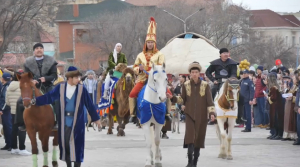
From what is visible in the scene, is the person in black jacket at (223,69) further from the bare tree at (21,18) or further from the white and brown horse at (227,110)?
the bare tree at (21,18)

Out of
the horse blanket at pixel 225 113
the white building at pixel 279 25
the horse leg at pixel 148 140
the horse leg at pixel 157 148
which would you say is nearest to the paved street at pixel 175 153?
the horse leg at pixel 157 148

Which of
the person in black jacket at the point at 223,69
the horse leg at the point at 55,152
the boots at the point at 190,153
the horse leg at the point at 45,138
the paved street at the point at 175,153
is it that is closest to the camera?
the horse leg at the point at 45,138

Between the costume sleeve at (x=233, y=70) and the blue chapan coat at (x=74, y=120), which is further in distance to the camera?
the costume sleeve at (x=233, y=70)

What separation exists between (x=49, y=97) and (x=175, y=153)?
4.87 meters

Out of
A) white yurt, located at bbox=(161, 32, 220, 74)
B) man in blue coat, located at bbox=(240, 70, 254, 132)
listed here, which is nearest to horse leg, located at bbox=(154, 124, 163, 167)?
man in blue coat, located at bbox=(240, 70, 254, 132)

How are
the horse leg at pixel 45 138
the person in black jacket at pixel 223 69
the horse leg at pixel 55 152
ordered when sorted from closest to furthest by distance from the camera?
the horse leg at pixel 45 138, the horse leg at pixel 55 152, the person in black jacket at pixel 223 69

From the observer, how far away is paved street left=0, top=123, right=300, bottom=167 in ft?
48.6

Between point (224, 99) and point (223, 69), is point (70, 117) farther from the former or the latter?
point (223, 69)

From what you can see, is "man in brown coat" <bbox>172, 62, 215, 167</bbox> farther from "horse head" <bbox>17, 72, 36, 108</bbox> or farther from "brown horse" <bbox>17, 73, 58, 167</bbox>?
"horse head" <bbox>17, 72, 36, 108</bbox>

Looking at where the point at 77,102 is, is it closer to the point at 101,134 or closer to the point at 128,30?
the point at 101,134

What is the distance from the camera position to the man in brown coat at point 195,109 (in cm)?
1389

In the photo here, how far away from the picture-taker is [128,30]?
64.2 metres

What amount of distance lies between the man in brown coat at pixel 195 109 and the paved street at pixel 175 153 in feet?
2.72

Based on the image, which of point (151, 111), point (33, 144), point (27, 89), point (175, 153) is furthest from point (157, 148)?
point (27, 89)
